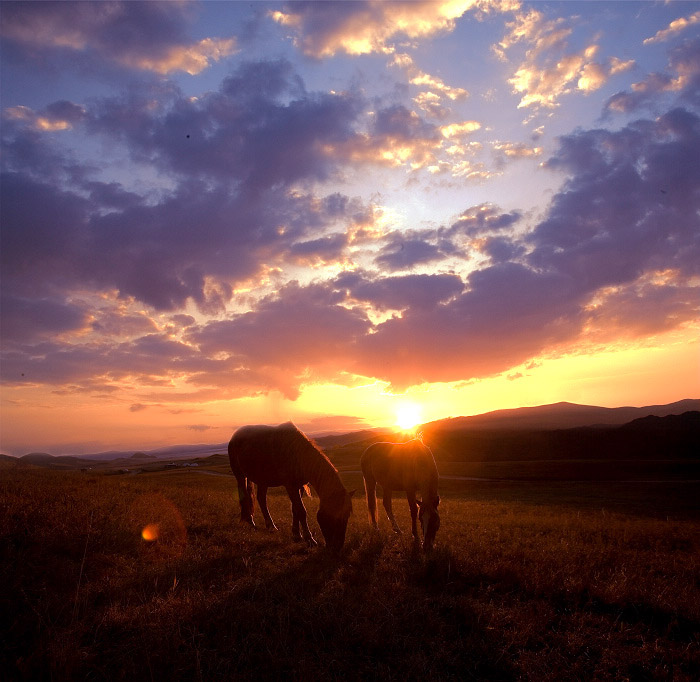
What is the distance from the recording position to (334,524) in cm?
964

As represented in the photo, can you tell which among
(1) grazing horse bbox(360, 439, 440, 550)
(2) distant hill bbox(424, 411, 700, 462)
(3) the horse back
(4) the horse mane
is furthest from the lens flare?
(2) distant hill bbox(424, 411, 700, 462)

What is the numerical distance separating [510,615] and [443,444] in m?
83.0

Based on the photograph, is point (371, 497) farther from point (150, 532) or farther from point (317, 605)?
point (317, 605)

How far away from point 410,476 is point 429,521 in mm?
1980

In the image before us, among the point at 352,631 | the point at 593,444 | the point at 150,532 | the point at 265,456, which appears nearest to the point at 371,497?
the point at 265,456

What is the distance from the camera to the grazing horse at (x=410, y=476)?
10359 millimetres

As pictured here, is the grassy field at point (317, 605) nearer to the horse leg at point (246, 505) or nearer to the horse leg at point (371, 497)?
the horse leg at point (246, 505)

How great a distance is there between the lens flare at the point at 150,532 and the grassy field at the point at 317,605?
0.06 meters

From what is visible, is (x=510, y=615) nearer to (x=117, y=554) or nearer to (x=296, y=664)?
(x=296, y=664)

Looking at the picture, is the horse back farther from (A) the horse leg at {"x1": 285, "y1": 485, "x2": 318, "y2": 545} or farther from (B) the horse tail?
(B) the horse tail

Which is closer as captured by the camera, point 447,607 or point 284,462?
Result: point 447,607

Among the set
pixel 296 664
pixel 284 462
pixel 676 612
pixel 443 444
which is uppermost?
pixel 284 462

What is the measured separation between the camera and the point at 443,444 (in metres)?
85.6

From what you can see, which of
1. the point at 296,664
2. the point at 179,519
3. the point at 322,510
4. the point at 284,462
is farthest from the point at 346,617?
the point at 179,519
